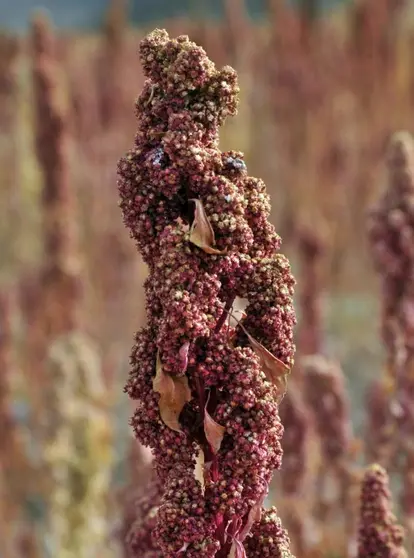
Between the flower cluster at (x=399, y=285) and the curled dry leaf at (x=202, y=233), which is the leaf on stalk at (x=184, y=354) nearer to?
the curled dry leaf at (x=202, y=233)

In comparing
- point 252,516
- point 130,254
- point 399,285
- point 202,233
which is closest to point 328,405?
point 399,285

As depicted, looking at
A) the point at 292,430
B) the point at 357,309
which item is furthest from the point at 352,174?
the point at 292,430

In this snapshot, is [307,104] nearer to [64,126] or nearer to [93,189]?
[93,189]

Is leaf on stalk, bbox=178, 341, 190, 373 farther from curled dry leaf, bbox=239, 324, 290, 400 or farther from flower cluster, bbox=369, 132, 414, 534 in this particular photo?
flower cluster, bbox=369, 132, 414, 534

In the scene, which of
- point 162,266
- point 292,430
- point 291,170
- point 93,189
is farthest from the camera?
point 291,170

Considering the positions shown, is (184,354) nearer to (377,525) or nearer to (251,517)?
(251,517)

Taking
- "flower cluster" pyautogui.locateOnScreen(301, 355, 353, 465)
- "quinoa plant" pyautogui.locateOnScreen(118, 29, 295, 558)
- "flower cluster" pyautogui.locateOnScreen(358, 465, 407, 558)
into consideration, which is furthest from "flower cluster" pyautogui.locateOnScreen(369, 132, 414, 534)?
"quinoa plant" pyautogui.locateOnScreen(118, 29, 295, 558)
